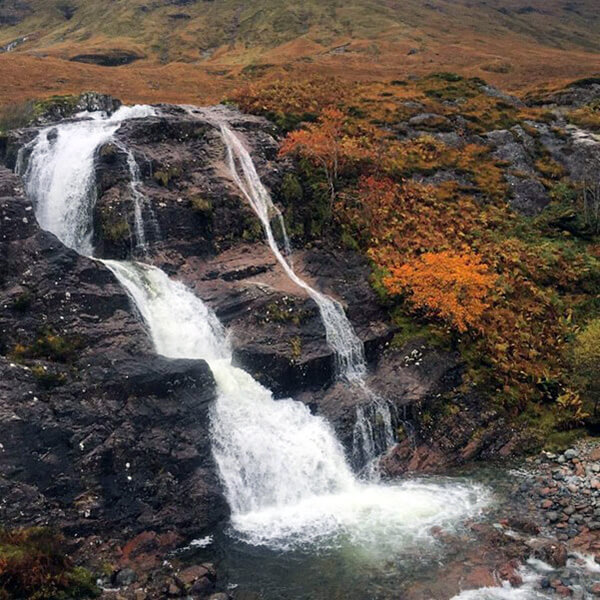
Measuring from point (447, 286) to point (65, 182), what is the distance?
24882 mm

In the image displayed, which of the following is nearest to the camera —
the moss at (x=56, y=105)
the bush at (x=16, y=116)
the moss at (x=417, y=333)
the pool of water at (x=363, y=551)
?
the pool of water at (x=363, y=551)

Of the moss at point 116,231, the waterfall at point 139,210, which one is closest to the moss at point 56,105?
the waterfall at point 139,210

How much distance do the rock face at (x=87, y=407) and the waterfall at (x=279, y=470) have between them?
119 centimetres

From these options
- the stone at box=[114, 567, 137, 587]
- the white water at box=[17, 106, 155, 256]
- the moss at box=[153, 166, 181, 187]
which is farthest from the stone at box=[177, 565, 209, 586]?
the moss at box=[153, 166, 181, 187]

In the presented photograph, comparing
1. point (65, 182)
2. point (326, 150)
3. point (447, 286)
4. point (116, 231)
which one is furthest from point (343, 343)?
point (65, 182)

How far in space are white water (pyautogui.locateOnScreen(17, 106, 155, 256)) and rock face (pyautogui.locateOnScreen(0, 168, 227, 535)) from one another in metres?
5.72

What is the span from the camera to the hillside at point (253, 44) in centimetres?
7744

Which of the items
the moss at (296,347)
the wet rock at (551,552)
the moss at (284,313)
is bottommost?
the wet rock at (551,552)

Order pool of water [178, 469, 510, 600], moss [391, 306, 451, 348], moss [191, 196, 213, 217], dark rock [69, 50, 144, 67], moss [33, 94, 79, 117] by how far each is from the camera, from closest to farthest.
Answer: pool of water [178, 469, 510, 600], moss [391, 306, 451, 348], moss [191, 196, 213, 217], moss [33, 94, 79, 117], dark rock [69, 50, 144, 67]

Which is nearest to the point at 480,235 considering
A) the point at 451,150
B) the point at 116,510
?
the point at 451,150

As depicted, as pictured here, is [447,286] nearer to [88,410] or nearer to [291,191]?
[291,191]

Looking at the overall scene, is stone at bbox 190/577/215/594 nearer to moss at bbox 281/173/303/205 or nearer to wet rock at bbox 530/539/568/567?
wet rock at bbox 530/539/568/567

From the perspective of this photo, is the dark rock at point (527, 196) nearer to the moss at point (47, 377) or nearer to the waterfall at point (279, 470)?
the waterfall at point (279, 470)

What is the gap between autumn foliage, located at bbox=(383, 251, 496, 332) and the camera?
33.4 meters
